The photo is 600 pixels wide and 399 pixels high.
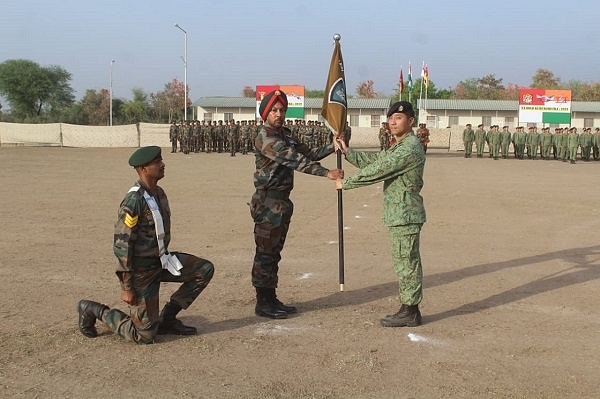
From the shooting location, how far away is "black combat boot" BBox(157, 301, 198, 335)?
548 centimetres

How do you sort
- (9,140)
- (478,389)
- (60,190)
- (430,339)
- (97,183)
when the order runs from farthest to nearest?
(9,140)
(97,183)
(60,190)
(430,339)
(478,389)


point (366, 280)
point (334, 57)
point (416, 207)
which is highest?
point (334, 57)

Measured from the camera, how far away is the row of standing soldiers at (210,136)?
116 feet

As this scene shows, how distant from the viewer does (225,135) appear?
3653 centimetres

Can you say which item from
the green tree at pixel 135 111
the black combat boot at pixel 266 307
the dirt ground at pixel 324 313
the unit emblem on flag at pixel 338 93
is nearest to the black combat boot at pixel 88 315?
the dirt ground at pixel 324 313

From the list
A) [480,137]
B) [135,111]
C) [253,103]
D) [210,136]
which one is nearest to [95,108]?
[135,111]

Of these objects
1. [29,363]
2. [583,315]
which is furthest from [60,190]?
[583,315]

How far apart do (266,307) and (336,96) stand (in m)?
2.35

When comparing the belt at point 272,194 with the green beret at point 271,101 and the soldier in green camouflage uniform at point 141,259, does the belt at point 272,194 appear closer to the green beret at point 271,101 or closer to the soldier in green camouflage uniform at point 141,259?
the green beret at point 271,101

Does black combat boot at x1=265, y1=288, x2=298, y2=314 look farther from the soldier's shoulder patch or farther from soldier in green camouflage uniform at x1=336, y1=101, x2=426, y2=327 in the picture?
the soldier's shoulder patch

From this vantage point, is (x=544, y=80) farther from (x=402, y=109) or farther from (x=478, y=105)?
(x=402, y=109)

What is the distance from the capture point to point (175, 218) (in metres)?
11.8

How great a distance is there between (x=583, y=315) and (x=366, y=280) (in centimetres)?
233

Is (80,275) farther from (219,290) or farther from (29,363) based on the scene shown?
(29,363)
